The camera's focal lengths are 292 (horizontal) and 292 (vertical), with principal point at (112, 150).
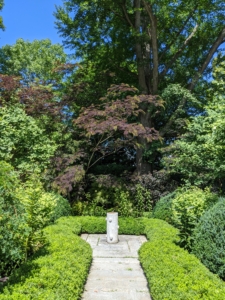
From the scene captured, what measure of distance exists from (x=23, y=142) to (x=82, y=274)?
494 centimetres

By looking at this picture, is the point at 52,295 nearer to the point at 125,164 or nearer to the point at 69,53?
the point at 125,164

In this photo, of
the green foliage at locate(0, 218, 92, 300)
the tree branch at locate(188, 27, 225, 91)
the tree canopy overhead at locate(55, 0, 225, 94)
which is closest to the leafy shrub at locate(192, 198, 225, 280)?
the green foliage at locate(0, 218, 92, 300)

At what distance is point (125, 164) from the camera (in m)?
12.6

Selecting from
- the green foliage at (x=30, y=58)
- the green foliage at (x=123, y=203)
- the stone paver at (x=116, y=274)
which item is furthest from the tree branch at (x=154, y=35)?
the green foliage at (x=30, y=58)

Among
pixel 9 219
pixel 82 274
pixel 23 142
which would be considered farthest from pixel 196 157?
pixel 9 219

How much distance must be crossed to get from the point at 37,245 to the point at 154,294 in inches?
84.8

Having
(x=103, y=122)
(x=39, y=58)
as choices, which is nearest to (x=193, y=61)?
(x=103, y=122)

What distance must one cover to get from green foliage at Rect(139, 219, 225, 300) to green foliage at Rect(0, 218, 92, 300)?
102 cm

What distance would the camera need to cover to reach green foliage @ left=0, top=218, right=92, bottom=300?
3175mm

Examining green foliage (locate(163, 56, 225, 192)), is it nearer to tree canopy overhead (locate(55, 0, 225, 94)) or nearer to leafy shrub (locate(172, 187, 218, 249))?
leafy shrub (locate(172, 187, 218, 249))

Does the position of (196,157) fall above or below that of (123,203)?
above

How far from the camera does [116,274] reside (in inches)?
189

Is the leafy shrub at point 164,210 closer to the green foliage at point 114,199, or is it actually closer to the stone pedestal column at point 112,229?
the green foliage at point 114,199

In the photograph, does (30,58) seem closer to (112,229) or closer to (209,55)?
(209,55)
